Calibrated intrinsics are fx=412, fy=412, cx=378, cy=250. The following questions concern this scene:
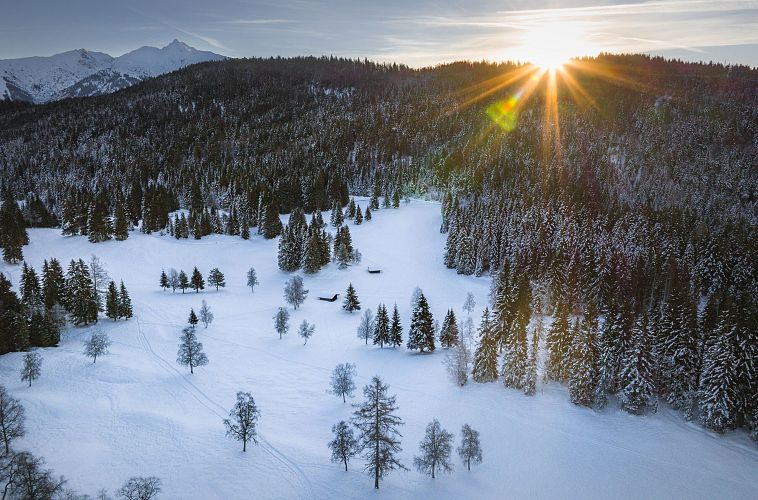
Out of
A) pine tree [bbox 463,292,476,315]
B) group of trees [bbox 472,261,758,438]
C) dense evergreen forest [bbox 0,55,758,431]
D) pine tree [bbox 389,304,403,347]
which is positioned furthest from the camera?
pine tree [bbox 463,292,476,315]

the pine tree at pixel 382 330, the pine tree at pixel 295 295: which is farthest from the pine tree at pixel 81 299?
the pine tree at pixel 382 330

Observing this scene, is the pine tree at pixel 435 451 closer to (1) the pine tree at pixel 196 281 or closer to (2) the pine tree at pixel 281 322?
(2) the pine tree at pixel 281 322

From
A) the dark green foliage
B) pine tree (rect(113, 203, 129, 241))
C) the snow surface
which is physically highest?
pine tree (rect(113, 203, 129, 241))

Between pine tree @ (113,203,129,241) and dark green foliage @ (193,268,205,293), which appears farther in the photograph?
pine tree @ (113,203,129,241)

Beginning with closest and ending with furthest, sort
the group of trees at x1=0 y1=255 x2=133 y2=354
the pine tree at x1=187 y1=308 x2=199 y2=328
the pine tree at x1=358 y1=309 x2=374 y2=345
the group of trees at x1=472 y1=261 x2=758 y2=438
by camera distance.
→ the group of trees at x1=472 y1=261 x2=758 y2=438 → the group of trees at x1=0 y1=255 x2=133 y2=354 → the pine tree at x1=358 y1=309 x2=374 y2=345 → the pine tree at x1=187 y1=308 x2=199 y2=328

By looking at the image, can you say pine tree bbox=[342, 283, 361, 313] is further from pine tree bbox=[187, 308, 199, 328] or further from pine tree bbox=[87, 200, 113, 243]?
pine tree bbox=[87, 200, 113, 243]

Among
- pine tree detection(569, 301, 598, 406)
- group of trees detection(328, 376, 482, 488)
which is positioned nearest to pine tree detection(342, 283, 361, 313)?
pine tree detection(569, 301, 598, 406)
